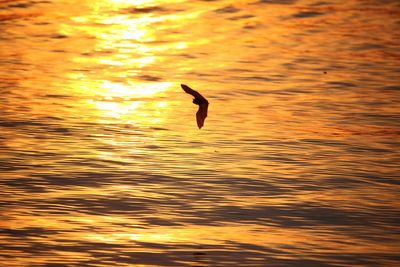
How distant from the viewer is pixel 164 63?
622 inches

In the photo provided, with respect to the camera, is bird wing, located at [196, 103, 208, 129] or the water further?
bird wing, located at [196, 103, 208, 129]

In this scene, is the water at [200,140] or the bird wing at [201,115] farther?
the bird wing at [201,115]

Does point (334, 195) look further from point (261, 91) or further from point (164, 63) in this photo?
point (164, 63)

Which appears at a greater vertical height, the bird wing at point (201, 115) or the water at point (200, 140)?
the bird wing at point (201, 115)

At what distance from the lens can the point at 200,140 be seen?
38.9ft

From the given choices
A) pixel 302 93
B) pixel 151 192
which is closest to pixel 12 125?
pixel 151 192

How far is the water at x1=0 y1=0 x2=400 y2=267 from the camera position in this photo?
8.95 metres

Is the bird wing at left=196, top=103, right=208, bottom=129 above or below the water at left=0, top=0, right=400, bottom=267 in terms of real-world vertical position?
above

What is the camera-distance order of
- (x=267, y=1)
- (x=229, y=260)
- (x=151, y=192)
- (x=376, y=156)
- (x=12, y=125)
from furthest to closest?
(x=267, y=1) → (x=12, y=125) → (x=376, y=156) → (x=151, y=192) → (x=229, y=260)

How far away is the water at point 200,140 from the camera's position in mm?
8953

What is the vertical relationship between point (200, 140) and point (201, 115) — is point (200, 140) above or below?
below

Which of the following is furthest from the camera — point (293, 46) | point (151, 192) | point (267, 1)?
point (267, 1)

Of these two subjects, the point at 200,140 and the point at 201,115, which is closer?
the point at 201,115

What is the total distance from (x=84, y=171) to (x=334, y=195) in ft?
8.42
